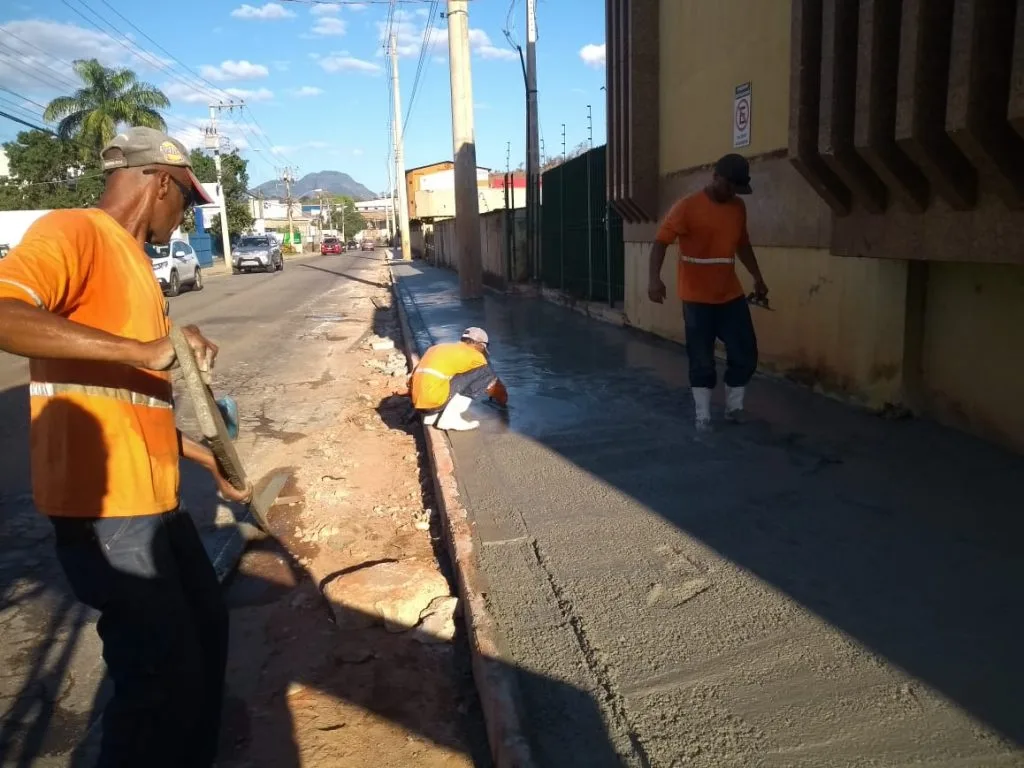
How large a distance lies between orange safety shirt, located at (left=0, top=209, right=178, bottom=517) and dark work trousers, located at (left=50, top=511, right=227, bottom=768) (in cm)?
7

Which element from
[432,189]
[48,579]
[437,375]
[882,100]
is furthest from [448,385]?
[432,189]

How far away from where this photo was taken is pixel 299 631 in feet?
11.1

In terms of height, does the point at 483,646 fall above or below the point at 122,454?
below

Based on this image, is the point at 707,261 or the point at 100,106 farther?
the point at 100,106

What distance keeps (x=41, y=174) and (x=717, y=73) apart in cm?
4987

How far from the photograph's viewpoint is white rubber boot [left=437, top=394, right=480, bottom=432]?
5570 mm

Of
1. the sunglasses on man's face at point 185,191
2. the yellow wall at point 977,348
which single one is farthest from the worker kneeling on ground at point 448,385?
the sunglasses on man's face at point 185,191

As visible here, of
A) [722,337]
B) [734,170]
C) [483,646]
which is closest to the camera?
[483,646]

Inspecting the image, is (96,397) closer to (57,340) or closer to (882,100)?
(57,340)

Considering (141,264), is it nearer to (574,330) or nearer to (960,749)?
(960,749)

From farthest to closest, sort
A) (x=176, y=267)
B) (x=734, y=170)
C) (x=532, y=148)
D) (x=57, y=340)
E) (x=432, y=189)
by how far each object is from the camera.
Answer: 1. (x=432, y=189)
2. (x=176, y=267)
3. (x=532, y=148)
4. (x=734, y=170)
5. (x=57, y=340)

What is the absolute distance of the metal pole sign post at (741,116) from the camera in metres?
6.49

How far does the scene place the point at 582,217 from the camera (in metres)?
12.3

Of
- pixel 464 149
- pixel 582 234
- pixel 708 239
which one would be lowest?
pixel 708 239
